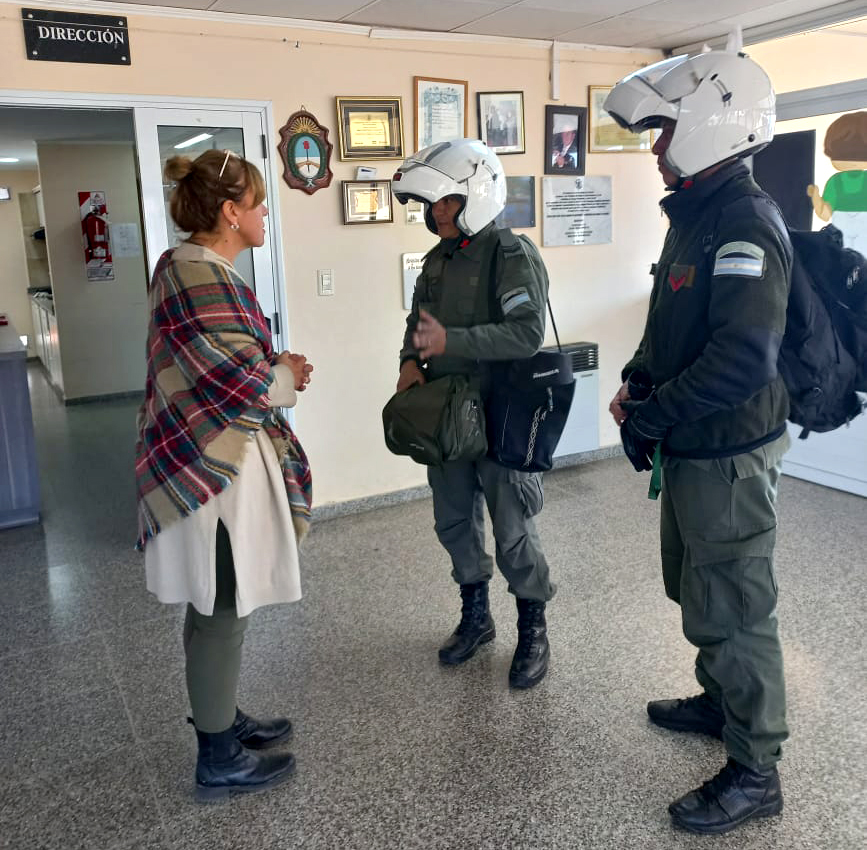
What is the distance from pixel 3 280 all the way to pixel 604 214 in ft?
28.3

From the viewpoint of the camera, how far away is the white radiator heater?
4.73 metres

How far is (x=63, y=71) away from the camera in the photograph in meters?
3.25

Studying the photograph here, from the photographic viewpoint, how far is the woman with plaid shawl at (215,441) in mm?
1729

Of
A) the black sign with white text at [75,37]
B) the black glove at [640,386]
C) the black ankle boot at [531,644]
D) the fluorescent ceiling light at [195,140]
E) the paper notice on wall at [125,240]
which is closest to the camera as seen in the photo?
the black glove at [640,386]

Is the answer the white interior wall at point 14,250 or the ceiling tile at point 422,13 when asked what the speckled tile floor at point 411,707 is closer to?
the ceiling tile at point 422,13

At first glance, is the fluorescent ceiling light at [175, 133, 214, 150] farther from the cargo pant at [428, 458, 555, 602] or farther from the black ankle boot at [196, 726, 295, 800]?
the black ankle boot at [196, 726, 295, 800]

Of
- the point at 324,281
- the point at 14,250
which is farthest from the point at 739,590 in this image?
the point at 14,250

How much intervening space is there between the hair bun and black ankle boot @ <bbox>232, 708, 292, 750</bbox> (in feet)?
4.61

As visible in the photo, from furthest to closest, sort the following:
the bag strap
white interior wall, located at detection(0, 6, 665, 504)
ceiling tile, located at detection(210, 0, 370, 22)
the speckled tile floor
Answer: white interior wall, located at detection(0, 6, 665, 504)
ceiling tile, located at detection(210, 0, 370, 22)
the bag strap
the speckled tile floor

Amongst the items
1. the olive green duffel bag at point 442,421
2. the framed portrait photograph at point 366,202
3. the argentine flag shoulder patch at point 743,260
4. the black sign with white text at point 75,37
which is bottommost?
the olive green duffel bag at point 442,421

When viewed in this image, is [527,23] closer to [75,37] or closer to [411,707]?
[75,37]

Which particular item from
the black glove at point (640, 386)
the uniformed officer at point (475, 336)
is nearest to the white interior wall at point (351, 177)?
the uniformed officer at point (475, 336)

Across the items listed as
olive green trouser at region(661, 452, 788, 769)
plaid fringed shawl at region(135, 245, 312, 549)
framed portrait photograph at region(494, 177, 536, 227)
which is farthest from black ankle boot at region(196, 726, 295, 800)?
framed portrait photograph at region(494, 177, 536, 227)

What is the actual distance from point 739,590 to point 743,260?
732mm
